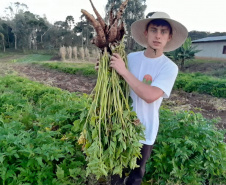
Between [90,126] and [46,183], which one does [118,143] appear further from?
[46,183]

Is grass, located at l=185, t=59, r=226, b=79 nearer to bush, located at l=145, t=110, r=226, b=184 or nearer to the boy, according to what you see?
bush, located at l=145, t=110, r=226, b=184

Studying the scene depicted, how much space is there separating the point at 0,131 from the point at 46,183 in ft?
2.30

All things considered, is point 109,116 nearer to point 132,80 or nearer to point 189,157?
point 132,80

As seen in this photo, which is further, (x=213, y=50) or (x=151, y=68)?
(x=213, y=50)

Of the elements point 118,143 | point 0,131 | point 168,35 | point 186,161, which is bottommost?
point 186,161

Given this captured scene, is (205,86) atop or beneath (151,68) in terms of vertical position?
beneath

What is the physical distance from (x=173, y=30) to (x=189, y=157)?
1.49m

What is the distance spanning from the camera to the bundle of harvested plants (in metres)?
1.44

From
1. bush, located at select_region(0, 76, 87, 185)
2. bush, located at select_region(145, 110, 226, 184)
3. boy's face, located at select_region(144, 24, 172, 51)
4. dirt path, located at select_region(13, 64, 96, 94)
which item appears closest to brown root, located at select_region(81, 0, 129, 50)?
boy's face, located at select_region(144, 24, 172, 51)

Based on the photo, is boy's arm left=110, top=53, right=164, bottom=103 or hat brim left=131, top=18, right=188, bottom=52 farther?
hat brim left=131, top=18, right=188, bottom=52

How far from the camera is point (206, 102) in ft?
23.1

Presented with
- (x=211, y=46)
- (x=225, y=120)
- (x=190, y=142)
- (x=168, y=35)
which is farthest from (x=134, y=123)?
(x=211, y=46)

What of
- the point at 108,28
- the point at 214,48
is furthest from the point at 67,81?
the point at 214,48

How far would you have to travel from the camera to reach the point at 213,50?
21.3 m
